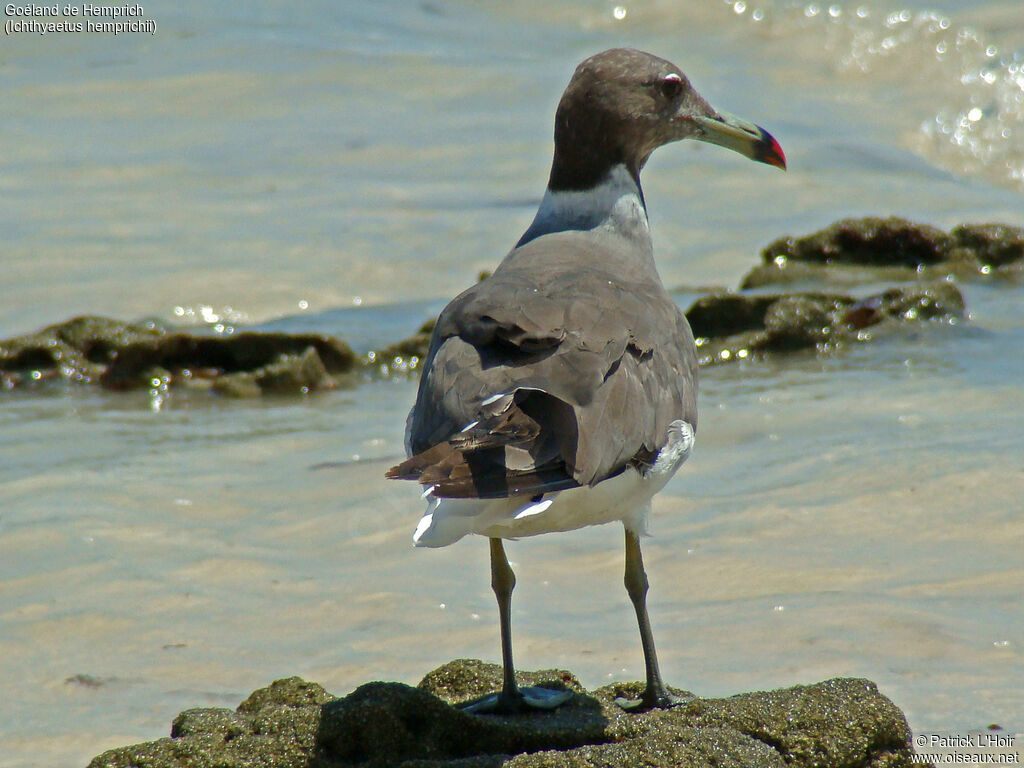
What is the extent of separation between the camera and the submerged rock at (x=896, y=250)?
10711mm

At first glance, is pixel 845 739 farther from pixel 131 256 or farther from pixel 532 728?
pixel 131 256

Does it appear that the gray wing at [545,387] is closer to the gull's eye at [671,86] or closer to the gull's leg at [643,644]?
the gull's leg at [643,644]

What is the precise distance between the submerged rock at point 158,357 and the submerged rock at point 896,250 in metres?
3.45

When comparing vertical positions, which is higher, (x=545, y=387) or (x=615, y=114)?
(x=615, y=114)

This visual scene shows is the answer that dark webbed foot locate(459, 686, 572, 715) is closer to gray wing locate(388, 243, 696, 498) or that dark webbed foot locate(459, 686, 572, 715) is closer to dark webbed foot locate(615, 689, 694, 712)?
dark webbed foot locate(615, 689, 694, 712)

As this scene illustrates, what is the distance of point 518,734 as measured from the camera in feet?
12.6

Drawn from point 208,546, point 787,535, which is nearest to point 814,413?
point 787,535

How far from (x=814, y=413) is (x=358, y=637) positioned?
343 cm

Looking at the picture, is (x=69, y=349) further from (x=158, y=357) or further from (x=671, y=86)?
(x=671, y=86)

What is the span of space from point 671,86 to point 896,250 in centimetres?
569

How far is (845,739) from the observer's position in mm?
3771

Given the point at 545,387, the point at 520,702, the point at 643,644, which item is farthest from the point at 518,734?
the point at 545,387

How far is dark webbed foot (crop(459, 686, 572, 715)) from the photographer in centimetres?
410

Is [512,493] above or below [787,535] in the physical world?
above
